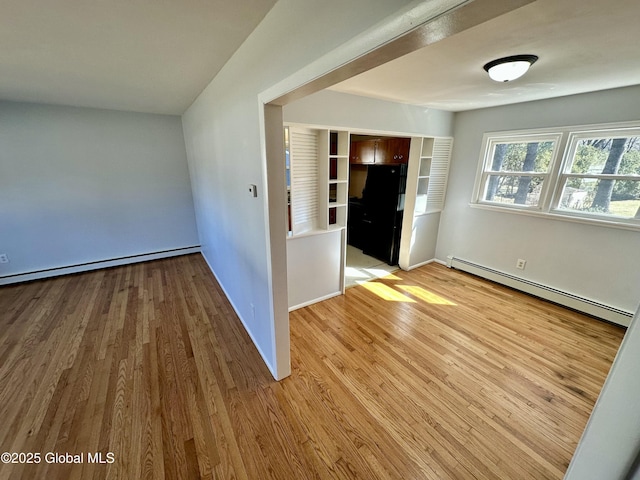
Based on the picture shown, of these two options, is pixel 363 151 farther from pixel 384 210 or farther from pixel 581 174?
pixel 581 174

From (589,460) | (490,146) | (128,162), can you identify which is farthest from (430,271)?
(128,162)

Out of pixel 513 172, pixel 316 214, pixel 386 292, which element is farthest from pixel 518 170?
pixel 316 214

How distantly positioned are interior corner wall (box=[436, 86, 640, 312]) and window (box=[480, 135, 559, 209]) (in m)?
0.16

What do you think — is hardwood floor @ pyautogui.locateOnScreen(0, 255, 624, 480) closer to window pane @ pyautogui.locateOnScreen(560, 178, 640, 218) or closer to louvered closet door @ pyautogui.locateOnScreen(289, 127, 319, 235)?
louvered closet door @ pyautogui.locateOnScreen(289, 127, 319, 235)

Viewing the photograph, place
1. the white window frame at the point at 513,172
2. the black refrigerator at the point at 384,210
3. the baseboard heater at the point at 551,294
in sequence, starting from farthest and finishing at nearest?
1. the black refrigerator at the point at 384,210
2. the white window frame at the point at 513,172
3. the baseboard heater at the point at 551,294

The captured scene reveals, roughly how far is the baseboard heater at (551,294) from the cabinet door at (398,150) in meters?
1.77

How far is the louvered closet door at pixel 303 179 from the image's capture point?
239 cm

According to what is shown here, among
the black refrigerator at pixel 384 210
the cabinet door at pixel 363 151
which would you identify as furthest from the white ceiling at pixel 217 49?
the cabinet door at pixel 363 151

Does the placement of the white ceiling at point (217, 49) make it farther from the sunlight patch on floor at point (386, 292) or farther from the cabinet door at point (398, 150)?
the sunlight patch on floor at point (386, 292)

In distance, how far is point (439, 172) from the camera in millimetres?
3660

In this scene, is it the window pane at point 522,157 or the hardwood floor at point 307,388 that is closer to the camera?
the hardwood floor at point 307,388

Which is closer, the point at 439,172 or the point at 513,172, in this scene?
the point at 513,172

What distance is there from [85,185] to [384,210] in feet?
14.4

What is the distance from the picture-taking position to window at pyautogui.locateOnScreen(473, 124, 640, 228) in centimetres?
235
